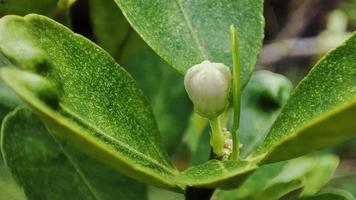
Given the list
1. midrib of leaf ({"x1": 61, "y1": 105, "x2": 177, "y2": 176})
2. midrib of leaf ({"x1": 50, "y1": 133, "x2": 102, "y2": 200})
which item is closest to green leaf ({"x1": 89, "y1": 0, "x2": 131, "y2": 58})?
midrib of leaf ({"x1": 50, "y1": 133, "x2": 102, "y2": 200})

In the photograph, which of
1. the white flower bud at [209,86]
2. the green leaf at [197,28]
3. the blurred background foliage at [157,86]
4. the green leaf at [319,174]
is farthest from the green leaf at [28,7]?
the green leaf at [319,174]

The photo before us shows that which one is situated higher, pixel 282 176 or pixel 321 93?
pixel 321 93

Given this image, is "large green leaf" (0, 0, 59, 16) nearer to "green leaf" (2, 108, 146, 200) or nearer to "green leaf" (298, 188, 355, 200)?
"green leaf" (2, 108, 146, 200)

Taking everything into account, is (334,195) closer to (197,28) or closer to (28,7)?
(197,28)

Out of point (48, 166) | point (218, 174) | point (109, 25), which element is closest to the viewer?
point (218, 174)

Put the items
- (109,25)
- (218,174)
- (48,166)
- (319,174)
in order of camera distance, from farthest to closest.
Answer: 1. (319,174)
2. (109,25)
3. (48,166)
4. (218,174)

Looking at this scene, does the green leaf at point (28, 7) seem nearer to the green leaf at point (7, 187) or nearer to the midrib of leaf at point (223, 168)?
the green leaf at point (7, 187)

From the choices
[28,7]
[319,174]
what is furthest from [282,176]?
[28,7]
